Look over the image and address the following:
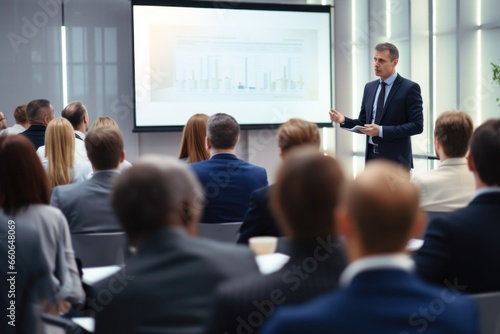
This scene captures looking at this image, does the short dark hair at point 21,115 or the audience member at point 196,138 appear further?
the short dark hair at point 21,115

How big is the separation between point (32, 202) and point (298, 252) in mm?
1307

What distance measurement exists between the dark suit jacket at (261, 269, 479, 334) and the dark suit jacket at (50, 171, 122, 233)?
6.87ft

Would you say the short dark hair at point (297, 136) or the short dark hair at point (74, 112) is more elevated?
the short dark hair at point (74, 112)

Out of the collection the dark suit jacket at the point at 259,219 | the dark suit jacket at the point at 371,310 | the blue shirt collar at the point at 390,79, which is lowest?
the dark suit jacket at the point at 259,219

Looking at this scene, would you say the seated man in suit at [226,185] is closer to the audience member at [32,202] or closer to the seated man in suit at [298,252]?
the audience member at [32,202]

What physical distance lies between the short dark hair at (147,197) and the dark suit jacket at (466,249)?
0.91 metres

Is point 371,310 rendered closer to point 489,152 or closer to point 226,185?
point 489,152

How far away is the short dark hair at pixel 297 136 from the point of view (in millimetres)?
3010

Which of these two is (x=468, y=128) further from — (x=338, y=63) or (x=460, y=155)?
(x=338, y=63)

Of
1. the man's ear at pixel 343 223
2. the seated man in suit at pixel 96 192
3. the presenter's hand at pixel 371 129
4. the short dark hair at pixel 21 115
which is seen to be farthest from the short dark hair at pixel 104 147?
the short dark hair at pixel 21 115

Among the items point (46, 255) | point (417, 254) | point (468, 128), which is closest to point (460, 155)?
point (468, 128)

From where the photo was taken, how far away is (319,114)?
29.7ft

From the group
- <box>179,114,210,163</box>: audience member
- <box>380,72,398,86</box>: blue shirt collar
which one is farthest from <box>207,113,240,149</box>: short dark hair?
<box>380,72,398,86</box>: blue shirt collar

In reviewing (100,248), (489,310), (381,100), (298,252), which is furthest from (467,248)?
(381,100)
